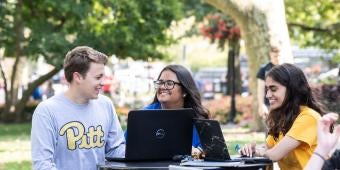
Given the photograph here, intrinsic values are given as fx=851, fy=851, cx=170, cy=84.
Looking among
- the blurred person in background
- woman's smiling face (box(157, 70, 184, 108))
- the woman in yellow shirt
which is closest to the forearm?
the blurred person in background

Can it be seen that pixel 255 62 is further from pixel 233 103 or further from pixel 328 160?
pixel 328 160

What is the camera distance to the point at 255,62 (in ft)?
60.8

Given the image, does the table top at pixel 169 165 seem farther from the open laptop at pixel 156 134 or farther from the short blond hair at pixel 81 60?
the short blond hair at pixel 81 60

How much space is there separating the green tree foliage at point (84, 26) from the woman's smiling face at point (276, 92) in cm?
1854

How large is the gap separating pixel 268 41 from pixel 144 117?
1328 cm

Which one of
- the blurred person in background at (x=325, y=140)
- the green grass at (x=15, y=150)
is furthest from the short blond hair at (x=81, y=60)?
the green grass at (x=15, y=150)

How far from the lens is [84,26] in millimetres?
25297

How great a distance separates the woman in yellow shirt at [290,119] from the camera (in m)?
5.17

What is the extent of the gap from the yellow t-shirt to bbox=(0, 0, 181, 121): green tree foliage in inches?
735

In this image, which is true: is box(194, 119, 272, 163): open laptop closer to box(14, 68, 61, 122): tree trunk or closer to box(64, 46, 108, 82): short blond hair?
box(64, 46, 108, 82): short blond hair

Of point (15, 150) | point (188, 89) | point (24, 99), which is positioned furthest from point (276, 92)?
point (24, 99)

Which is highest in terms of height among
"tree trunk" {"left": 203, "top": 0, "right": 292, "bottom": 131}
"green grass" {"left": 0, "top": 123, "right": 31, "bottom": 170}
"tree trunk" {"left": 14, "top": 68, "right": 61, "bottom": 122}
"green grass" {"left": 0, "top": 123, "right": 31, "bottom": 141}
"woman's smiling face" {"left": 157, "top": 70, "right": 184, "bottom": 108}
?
"tree trunk" {"left": 203, "top": 0, "right": 292, "bottom": 131}

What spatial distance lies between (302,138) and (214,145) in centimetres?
61

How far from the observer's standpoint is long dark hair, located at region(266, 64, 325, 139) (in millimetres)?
5289
